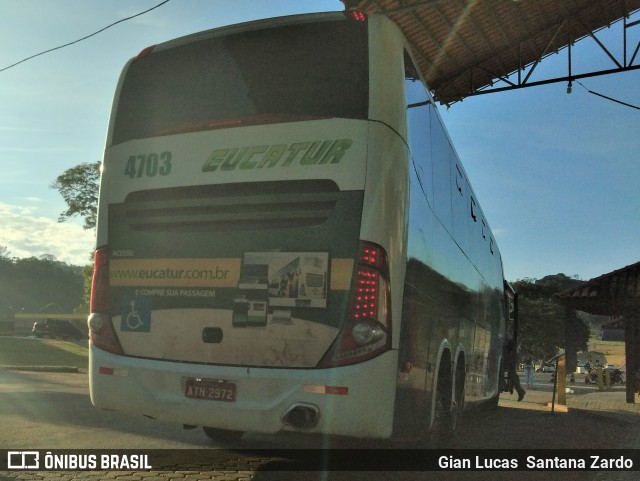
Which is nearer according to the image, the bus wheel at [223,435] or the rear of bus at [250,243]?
the rear of bus at [250,243]

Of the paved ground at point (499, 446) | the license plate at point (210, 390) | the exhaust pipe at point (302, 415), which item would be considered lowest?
the paved ground at point (499, 446)

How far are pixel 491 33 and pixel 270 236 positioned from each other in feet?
32.6

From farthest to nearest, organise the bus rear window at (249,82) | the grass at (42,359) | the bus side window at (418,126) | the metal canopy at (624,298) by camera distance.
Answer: the grass at (42,359), the metal canopy at (624,298), the bus side window at (418,126), the bus rear window at (249,82)

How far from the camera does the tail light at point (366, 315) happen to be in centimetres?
468

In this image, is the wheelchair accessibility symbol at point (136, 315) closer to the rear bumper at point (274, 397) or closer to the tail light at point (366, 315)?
the rear bumper at point (274, 397)

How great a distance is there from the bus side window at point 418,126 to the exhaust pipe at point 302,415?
7.52 feet

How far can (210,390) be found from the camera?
496cm

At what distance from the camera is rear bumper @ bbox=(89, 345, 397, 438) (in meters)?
4.60

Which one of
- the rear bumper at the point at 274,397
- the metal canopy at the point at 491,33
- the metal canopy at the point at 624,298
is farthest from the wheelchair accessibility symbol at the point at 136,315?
Result: the metal canopy at the point at 624,298

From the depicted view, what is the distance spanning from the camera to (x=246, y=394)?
482cm

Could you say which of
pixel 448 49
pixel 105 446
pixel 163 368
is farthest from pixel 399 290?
pixel 448 49

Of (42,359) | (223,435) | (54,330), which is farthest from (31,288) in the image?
(223,435)

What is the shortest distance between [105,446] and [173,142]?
3240 mm

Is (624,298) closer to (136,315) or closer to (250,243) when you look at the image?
(250,243)
